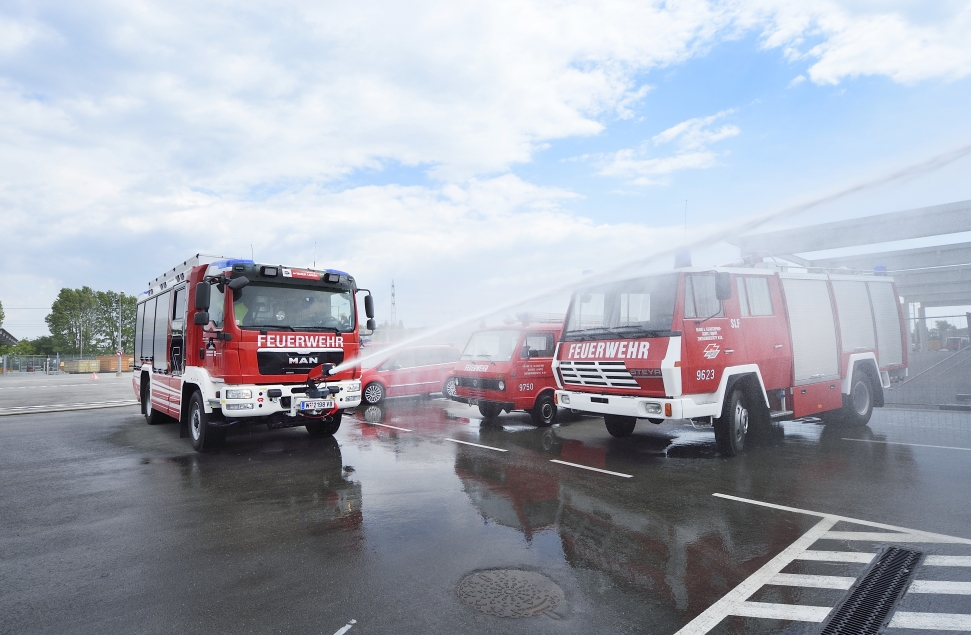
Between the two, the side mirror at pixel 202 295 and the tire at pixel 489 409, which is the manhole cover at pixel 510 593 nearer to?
the side mirror at pixel 202 295

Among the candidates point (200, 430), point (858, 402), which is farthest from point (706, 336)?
point (200, 430)

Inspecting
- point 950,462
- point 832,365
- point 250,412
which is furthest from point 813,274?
point 250,412

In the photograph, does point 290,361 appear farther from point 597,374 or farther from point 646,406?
point 646,406

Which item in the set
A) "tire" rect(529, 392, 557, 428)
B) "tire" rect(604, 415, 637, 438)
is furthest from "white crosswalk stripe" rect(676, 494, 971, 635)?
"tire" rect(529, 392, 557, 428)

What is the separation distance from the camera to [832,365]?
9578 millimetres

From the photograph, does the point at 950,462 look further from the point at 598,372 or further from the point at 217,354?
the point at 217,354

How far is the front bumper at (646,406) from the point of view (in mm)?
7320

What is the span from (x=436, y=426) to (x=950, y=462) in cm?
831

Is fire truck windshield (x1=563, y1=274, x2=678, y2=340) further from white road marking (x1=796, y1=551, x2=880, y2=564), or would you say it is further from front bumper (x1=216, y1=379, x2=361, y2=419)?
front bumper (x1=216, y1=379, x2=361, y2=419)

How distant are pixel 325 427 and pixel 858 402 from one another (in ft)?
32.8

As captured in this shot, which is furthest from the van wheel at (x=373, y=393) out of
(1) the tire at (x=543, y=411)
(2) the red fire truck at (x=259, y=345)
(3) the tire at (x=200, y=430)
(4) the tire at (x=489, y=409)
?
(3) the tire at (x=200, y=430)

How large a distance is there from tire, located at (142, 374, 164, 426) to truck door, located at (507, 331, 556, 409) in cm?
791

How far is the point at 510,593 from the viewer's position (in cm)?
380

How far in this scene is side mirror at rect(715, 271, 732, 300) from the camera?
24.5ft
